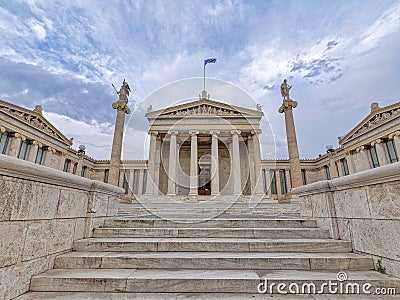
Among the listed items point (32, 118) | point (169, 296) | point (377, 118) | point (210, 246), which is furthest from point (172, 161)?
point (377, 118)

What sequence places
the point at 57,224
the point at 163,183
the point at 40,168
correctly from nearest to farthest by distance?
the point at 40,168 < the point at 57,224 < the point at 163,183

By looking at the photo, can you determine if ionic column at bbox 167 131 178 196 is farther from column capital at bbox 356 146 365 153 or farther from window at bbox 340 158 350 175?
window at bbox 340 158 350 175

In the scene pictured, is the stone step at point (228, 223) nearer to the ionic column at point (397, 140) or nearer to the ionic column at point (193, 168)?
the ionic column at point (193, 168)

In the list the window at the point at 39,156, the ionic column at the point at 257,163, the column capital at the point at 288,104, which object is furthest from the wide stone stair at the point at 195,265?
the window at the point at 39,156

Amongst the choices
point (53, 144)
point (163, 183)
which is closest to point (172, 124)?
point (163, 183)

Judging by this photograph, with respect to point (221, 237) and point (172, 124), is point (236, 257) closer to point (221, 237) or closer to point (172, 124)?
point (221, 237)

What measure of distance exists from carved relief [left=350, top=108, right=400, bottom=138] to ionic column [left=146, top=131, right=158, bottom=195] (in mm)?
23575

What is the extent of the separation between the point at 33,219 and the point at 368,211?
5.41 metres

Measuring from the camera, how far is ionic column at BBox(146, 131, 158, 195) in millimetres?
22109

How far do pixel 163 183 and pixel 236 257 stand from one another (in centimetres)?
2205

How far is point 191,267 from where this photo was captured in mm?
3467

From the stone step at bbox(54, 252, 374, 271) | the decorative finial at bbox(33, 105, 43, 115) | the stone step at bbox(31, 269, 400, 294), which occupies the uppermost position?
the decorative finial at bbox(33, 105, 43, 115)

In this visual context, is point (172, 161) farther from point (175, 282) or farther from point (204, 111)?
point (175, 282)

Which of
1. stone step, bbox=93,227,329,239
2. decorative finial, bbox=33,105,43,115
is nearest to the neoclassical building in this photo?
decorative finial, bbox=33,105,43,115
